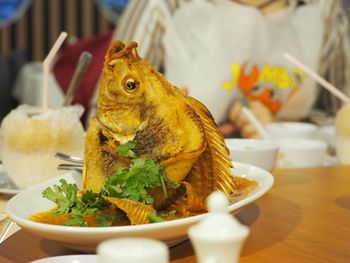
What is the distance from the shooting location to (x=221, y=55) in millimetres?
2594

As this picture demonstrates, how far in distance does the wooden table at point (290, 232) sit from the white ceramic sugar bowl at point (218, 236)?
32 centimetres

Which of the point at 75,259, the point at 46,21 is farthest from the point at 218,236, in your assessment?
the point at 46,21

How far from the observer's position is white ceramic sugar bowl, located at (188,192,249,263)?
50 centimetres

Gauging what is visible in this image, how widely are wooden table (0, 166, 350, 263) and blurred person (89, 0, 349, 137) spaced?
1.23 metres

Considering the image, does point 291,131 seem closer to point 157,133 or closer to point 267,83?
point 267,83

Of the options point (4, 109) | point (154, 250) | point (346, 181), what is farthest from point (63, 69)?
point (154, 250)

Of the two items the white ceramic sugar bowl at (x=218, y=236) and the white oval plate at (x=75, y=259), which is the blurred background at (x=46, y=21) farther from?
the white ceramic sugar bowl at (x=218, y=236)

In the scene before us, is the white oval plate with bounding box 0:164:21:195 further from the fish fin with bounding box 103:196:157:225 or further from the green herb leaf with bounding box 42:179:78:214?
the fish fin with bounding box 103:196:157:225

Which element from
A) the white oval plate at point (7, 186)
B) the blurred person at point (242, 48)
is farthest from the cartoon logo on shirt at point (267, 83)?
the white oval plate at point (7, 186)

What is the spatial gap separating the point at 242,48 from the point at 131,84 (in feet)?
5.73

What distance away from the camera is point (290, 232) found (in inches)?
36.9

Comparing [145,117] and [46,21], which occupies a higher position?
[145,117]

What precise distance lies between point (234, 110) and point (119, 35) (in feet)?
2.31

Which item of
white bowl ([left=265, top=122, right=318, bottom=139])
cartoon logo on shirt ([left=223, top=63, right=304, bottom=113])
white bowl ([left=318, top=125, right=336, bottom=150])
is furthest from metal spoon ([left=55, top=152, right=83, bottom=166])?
cartoon logo on shirt ([left=223, top=63, right=304, bottom=113])
